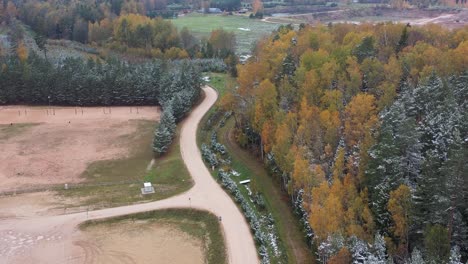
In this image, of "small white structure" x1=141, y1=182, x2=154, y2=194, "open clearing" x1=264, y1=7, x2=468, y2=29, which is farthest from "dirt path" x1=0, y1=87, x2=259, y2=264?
"open clearing" x1=264, y1=7, x2=468, y2=29

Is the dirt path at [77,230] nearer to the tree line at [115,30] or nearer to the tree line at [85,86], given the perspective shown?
the tree line at [85,86]

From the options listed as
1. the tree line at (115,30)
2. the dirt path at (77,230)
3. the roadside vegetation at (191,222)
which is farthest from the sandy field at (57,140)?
the tree line at (115,30)

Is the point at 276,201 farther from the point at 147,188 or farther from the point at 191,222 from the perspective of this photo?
the point at 147,188

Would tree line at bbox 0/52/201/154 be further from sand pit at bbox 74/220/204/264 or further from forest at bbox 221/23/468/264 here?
sand pit at bbox 74/220/204/264

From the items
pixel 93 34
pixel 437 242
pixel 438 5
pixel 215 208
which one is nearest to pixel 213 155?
pixel 215 208

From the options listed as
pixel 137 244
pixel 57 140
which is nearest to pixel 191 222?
pixel 137 244

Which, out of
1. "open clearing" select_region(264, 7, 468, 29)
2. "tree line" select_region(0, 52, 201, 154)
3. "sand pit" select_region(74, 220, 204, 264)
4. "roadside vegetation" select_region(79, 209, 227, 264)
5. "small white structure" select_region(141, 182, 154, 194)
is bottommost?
"sand pit" select_region(74, 220, 204, 264)
